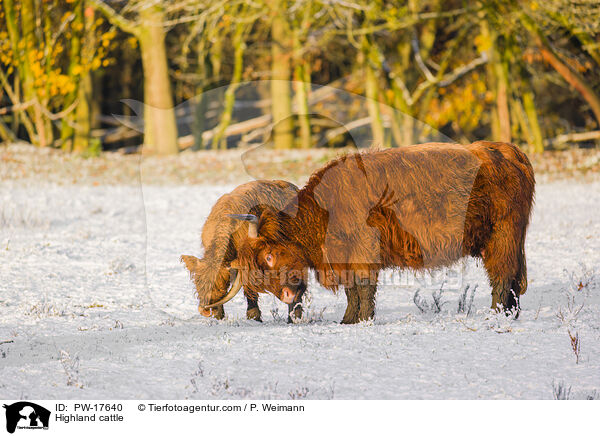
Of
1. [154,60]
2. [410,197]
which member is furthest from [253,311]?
[154,60]

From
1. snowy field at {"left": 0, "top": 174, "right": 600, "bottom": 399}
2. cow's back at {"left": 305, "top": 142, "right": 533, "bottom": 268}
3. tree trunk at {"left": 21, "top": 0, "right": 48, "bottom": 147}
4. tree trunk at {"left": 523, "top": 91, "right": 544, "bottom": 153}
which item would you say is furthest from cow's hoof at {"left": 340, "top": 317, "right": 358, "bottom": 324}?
tree trunk at {"left": 21, "top": 0, "right": 48, "bottom": 147}

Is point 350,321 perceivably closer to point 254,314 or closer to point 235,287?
point 254,314

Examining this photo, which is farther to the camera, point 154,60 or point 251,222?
point 154,60

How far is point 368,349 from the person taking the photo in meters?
5.04

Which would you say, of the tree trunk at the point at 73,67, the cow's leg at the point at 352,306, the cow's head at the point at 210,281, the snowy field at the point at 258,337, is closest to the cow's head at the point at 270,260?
the cow's head at the point at 210,281

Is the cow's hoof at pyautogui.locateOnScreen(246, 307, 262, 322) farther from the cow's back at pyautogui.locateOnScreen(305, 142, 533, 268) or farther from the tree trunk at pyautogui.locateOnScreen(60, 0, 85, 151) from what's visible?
the tree trunk at pyautogui.locateOnScreen(60, 0, 85, 151)

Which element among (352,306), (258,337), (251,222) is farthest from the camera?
(352,306)

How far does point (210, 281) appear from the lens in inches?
232

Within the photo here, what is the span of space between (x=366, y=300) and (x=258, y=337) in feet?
3.17
